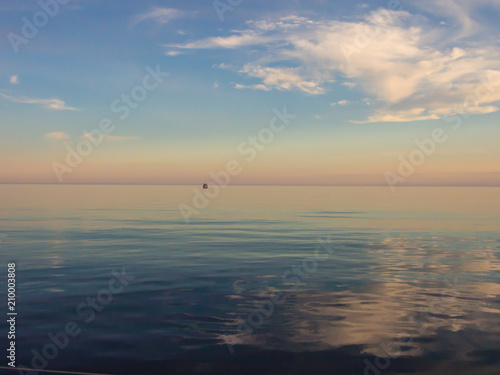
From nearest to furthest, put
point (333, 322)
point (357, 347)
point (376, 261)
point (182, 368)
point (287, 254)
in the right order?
point (182, 368) < point (357, 347) < point (333, 322) < point (376, 261) < point (287, 254)

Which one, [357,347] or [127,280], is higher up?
[127,280]

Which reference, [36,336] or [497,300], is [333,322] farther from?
[36,336]

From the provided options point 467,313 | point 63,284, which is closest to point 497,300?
point 467,313

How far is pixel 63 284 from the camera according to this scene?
2069 cm

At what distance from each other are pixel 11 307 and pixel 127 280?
228 inches

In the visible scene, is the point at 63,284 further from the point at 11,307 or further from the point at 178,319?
the point at 178,319

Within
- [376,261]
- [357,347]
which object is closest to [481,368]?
[357,347]

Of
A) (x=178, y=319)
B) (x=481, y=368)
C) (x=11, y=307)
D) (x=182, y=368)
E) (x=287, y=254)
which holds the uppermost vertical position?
(x=287, y=254)

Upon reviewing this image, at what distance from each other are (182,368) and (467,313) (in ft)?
38.3

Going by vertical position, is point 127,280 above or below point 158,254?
below

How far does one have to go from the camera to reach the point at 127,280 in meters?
21.6

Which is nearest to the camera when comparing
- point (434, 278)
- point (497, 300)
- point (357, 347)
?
point (357, 347)

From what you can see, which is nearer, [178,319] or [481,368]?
[481,368]

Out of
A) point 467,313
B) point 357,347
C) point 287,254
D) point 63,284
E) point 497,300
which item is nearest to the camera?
point 357,347
